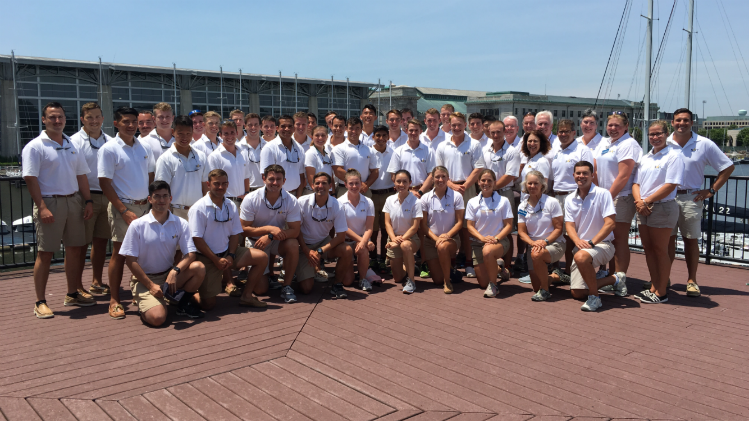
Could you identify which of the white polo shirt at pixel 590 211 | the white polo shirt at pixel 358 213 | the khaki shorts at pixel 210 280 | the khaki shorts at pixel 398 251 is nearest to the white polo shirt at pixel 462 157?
the khaki shorts at pixel 398 251

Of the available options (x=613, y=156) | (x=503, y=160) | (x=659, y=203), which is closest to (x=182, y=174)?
(x=503, y=160)

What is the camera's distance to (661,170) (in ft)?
18.7

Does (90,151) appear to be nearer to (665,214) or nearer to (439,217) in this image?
(439,217)

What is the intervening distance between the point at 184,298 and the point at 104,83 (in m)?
52.8

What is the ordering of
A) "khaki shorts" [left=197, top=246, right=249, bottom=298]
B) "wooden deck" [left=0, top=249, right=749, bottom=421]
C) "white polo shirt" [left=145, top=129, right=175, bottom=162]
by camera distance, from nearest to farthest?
"wooden deck" [left=0, top=249, right=749, bottom=421]
"khaki shorts" [left=197, top=246, right=249, bottom=298]
"white polo shirt" [left=145, top=129, right=175, bottom=162]

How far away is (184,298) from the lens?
5199 millimetres

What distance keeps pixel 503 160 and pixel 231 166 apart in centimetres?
335

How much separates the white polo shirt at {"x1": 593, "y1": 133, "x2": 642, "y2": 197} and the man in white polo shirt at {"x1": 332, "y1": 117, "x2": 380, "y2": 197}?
2.78 m

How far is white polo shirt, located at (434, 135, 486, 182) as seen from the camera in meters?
7.05

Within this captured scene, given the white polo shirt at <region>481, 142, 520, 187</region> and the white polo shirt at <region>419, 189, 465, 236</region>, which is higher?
the white polo shirt at <region>481, 142, 520, 187</region>

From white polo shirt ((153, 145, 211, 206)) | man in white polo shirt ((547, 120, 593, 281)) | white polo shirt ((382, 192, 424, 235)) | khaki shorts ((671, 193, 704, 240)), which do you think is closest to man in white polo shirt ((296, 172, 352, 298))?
white polo shirt ((382, 192, 424, 235))

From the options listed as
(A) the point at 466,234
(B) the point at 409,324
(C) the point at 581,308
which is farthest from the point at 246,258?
(C) the point at 581,308

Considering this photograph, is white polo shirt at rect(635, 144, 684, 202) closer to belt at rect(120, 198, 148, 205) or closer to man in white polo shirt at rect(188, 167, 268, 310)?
man in white polo shirt at rect(188, 167, 268, 310)

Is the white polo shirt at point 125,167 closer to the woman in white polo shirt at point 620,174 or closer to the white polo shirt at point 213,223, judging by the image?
the white polo shirt at point 213,223
